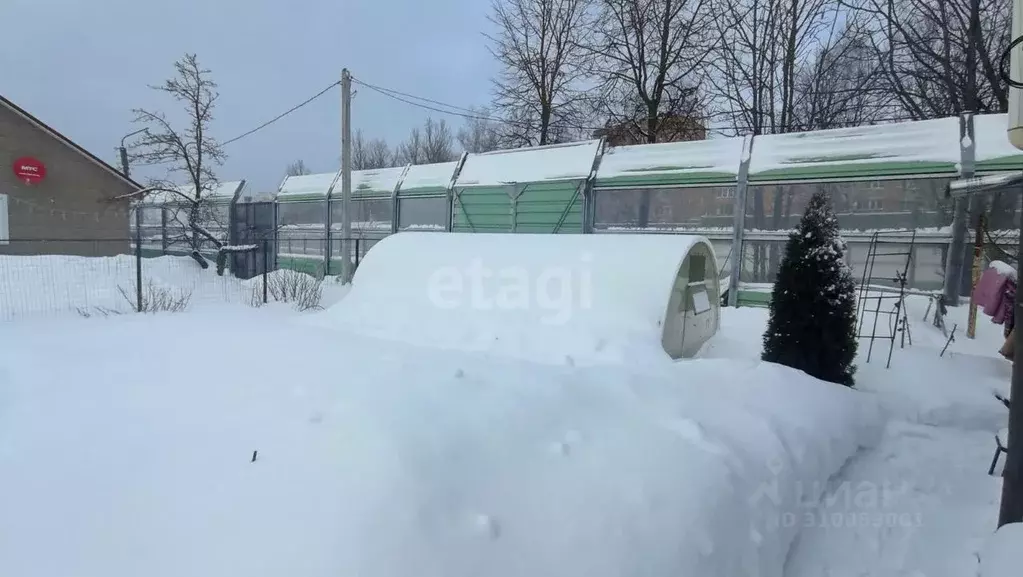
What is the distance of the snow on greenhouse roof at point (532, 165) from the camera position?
13.3m

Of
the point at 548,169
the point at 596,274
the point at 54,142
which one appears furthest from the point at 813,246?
the point at 54,142

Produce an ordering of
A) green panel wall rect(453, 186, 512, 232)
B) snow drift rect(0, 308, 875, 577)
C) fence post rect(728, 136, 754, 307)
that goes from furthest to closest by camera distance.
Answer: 1. green panel wall rect(453, 186, 512, 232)
2. fence post rect(728, 136, 754, 307)
3. snow drift rect(0, 308, 875, 577)

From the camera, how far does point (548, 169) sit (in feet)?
44.8

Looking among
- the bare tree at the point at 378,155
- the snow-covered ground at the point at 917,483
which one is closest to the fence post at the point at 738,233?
the snow-covered ground at the point at 917,483

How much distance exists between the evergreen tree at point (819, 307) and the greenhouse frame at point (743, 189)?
4917 millimetres

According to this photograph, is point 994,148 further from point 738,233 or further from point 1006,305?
point 738,233

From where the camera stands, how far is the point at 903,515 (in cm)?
366

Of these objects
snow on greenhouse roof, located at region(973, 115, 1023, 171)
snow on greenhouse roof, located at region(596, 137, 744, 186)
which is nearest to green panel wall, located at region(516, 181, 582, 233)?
snow on greenhouse roof, located at region(596, 137, 744, 186)

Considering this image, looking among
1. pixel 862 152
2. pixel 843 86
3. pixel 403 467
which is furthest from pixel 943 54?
pixel 403 467

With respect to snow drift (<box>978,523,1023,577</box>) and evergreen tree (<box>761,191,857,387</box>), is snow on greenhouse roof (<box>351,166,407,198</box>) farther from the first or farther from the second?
snow drift (<box>978,523,1023,577</box>)

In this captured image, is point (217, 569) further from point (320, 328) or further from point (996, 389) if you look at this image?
point (996, 389)

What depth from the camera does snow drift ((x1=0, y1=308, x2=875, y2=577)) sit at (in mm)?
2346

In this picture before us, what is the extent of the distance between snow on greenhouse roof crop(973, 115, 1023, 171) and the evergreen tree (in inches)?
201

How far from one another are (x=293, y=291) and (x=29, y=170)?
12965 mm
